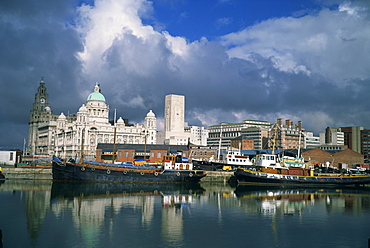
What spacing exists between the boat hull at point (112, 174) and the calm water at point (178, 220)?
14.8 meters

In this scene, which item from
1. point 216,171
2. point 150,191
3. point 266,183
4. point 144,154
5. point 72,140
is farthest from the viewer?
point 72,140

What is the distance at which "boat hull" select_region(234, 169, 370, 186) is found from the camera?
86938 mm

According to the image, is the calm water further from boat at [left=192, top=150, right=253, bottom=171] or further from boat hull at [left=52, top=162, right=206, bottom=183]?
boat at [left=192, top=150, right=253, bottom=171]

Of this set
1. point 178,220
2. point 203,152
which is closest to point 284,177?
point 178,220

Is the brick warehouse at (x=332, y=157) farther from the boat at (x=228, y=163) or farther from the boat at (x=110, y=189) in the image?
the boat at (x=110, y=189)

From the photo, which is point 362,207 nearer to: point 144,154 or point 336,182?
point 336,182

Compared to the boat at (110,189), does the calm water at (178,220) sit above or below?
below

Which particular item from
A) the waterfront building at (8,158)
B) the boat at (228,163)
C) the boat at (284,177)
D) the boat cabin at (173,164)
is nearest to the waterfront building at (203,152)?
the boat at (228,163)

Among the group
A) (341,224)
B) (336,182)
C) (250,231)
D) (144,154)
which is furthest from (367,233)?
(144,154)

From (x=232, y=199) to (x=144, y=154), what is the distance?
7504 cm

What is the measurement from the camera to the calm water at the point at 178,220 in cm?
3455

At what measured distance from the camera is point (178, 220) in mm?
43812

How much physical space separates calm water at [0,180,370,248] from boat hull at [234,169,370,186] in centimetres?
1781

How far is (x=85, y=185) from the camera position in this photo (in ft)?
262
